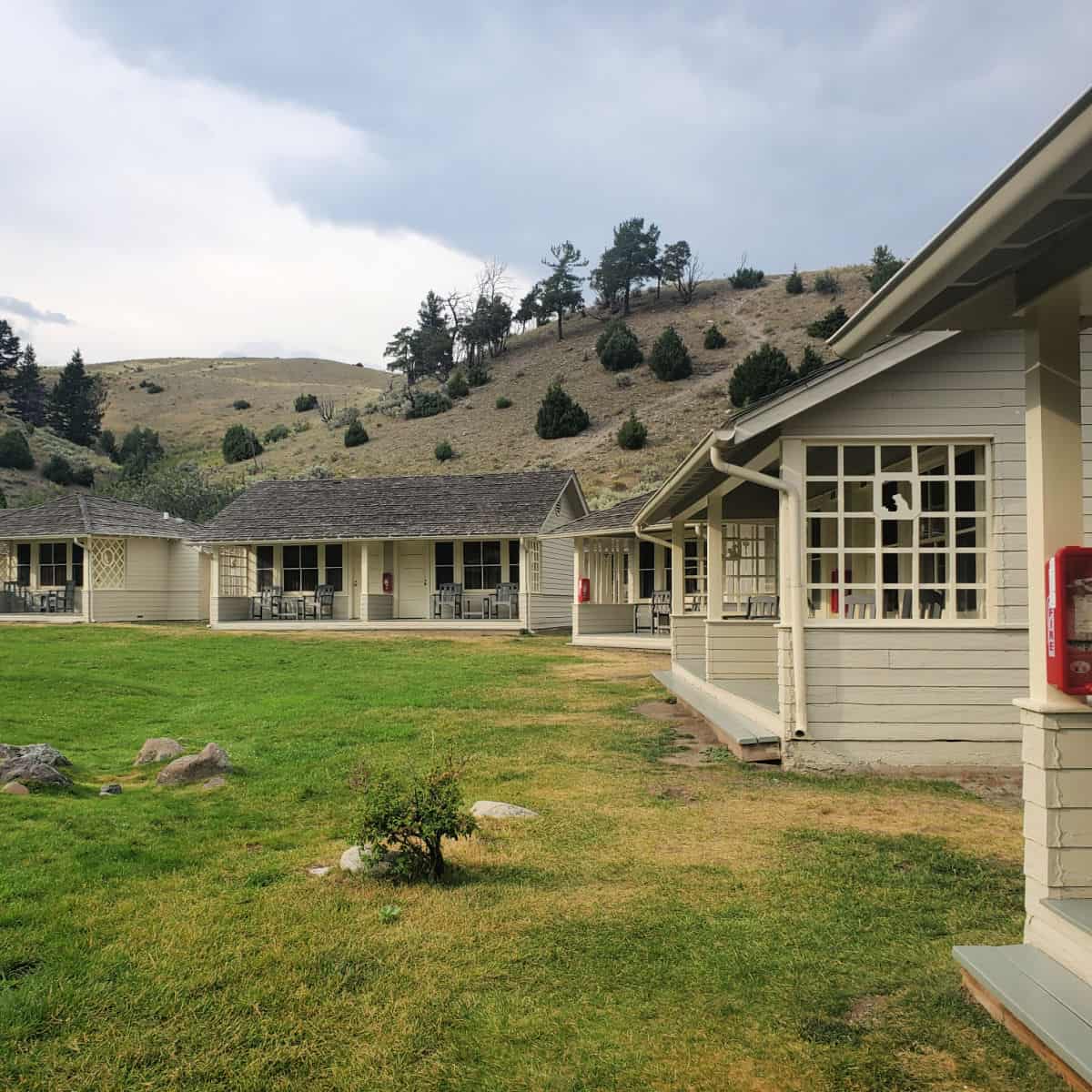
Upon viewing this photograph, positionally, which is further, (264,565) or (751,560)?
(264,565)

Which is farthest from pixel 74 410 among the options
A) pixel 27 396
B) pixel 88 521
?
pixel 88 521

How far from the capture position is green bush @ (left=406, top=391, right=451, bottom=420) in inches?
Result: 2527

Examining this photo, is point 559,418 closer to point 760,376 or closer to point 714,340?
point 760,376

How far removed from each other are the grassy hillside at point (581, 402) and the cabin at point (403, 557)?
46.6ft

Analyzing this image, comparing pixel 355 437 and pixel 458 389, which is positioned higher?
pixel 458 389

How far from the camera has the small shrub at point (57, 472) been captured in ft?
194

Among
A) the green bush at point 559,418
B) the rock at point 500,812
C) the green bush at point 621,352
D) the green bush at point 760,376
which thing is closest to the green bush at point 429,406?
the green bush at point 621,352

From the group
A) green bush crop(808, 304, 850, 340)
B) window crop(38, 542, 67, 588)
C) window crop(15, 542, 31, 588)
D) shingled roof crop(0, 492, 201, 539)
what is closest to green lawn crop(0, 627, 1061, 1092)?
shingled roof crop(0, 492, 201, 539)

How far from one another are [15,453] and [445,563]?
42.0 m

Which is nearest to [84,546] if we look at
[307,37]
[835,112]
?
[307,37]

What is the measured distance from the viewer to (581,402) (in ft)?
198

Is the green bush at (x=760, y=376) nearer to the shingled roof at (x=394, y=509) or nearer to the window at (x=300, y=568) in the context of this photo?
the shingled roof at (x=394, y=509)

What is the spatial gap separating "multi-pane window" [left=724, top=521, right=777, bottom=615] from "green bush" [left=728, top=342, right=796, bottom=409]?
1469 inches

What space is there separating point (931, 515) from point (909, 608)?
8.30 feet
